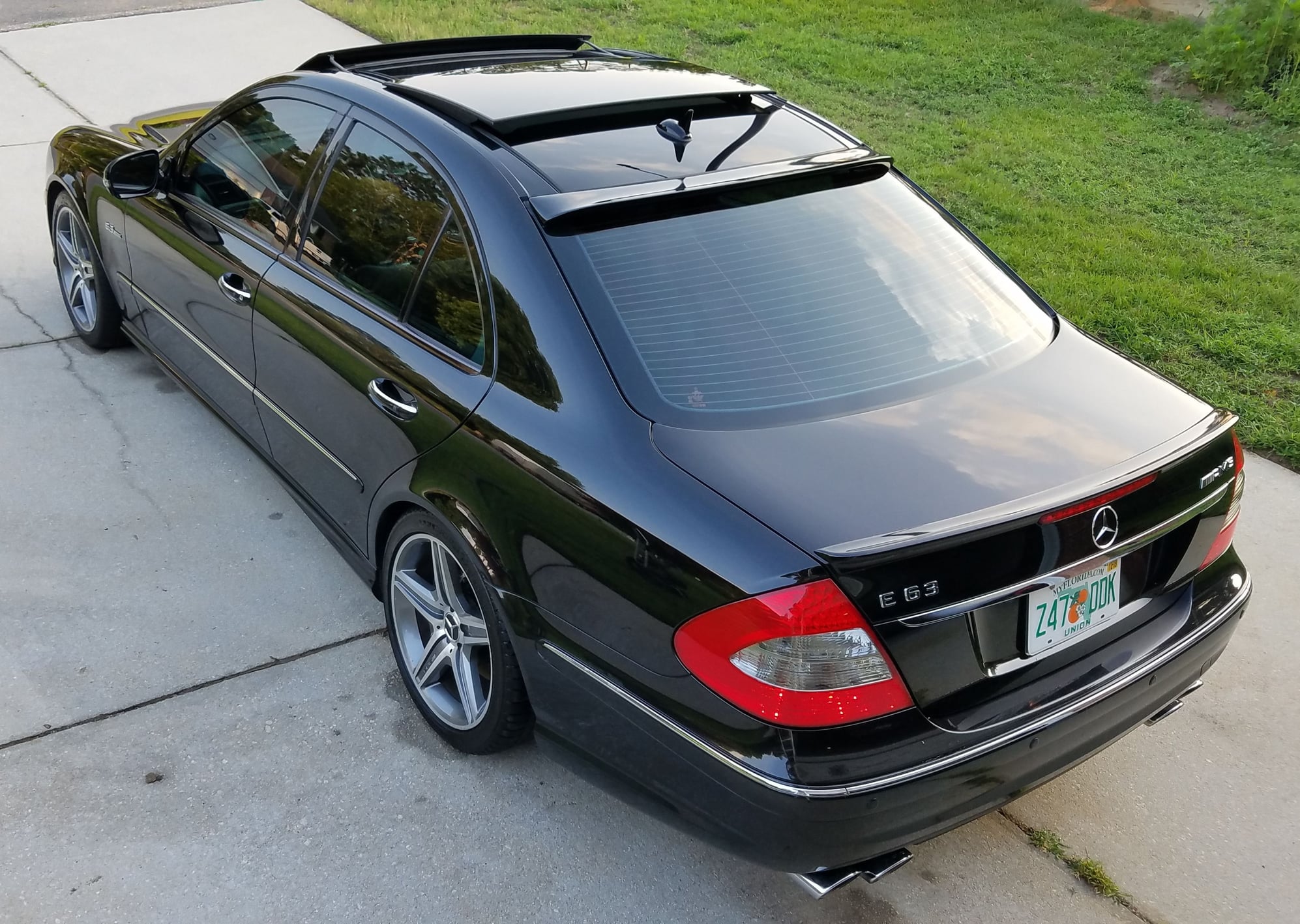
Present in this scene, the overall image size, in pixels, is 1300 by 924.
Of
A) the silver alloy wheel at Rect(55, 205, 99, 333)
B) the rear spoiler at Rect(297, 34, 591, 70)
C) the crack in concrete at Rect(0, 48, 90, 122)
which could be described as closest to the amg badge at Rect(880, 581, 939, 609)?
the rear spoiler at Rect(297, 34, 591, 70)

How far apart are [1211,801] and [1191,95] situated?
7.25 m

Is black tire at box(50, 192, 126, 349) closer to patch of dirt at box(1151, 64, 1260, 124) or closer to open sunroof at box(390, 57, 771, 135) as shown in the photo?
open sunroof at box(390, 57, 771, 135)

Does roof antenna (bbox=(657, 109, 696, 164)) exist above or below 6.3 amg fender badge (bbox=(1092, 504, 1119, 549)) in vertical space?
above

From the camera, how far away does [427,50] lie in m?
3.86

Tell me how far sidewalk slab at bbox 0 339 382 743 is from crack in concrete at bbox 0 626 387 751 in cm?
2

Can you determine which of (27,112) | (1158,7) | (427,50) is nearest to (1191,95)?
(1158,7)

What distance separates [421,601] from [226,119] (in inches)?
78.2

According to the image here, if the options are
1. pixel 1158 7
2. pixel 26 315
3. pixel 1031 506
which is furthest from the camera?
pixel 1158 7

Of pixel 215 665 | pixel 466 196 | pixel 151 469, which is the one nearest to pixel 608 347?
pixel 466 196

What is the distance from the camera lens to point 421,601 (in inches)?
121

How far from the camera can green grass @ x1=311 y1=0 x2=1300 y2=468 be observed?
18.3 ft

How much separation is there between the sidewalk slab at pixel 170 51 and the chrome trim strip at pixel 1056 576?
305 inches

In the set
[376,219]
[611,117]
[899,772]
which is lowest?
[899,772]

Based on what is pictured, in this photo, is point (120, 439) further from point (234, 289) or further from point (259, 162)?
point (259, 162)
